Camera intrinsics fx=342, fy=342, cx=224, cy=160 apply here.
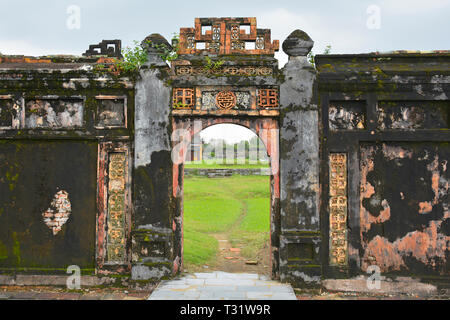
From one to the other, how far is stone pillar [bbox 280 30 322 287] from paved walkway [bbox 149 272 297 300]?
410mm

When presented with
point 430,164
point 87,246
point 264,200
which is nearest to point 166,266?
point 87,246

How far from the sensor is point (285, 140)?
18.1ft

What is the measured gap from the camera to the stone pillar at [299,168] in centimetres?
540

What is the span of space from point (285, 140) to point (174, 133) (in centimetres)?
182

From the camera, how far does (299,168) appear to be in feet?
18.0

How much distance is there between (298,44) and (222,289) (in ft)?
13.2

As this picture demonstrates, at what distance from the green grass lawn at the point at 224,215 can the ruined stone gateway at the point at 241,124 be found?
2.09 m

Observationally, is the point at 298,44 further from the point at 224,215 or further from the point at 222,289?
the point at 224,215

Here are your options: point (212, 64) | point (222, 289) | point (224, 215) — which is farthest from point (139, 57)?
point (224, 215)

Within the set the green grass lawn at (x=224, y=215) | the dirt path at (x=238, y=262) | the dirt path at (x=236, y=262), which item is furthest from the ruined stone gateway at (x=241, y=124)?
the green grass lawn at (x=224, y=215)

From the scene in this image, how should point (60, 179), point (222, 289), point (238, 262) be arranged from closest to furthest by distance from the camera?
point (222, 289) → point (60, 179) → point (238, 262)

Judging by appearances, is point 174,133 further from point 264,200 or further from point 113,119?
point 264,200

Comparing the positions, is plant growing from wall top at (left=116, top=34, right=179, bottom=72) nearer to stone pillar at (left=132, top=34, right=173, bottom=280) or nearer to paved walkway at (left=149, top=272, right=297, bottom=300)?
stone pillar at (left=132, top=34, right=173, bottom=280)

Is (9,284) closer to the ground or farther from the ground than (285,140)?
closer to the ground
